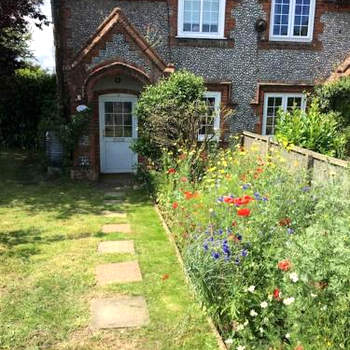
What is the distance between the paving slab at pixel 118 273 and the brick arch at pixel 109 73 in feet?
22.3

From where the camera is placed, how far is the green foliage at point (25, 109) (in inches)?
655

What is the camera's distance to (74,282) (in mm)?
5219

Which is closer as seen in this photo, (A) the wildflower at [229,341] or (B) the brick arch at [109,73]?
(A) the wildflower at [229,341]

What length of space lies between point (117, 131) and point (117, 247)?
679cm

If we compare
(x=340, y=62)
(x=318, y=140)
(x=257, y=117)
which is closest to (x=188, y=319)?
(x=318, y=140)

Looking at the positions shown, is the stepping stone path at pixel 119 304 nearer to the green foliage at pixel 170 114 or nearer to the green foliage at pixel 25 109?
the green foliage at pixel 170 114

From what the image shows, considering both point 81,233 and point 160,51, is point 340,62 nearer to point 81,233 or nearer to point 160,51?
point 160,51

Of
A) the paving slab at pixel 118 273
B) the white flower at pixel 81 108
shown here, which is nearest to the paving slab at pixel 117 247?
the paving slab at pixel 118 273

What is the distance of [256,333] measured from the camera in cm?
383

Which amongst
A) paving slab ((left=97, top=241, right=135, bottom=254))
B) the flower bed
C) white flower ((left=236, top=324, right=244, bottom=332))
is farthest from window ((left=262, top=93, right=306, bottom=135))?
white flower ((left=236, top=324, right=244, bottom=332))

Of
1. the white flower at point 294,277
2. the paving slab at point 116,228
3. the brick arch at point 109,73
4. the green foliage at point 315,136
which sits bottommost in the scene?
the paving slab at point 116,228

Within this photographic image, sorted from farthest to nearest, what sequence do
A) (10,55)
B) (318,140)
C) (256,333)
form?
(10,55) → (318,140) → (256,333)

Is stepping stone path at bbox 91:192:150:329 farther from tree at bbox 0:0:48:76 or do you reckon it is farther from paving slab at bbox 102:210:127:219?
tree at bbox 0:0:48:76

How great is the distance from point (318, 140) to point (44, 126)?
779 centimetres
